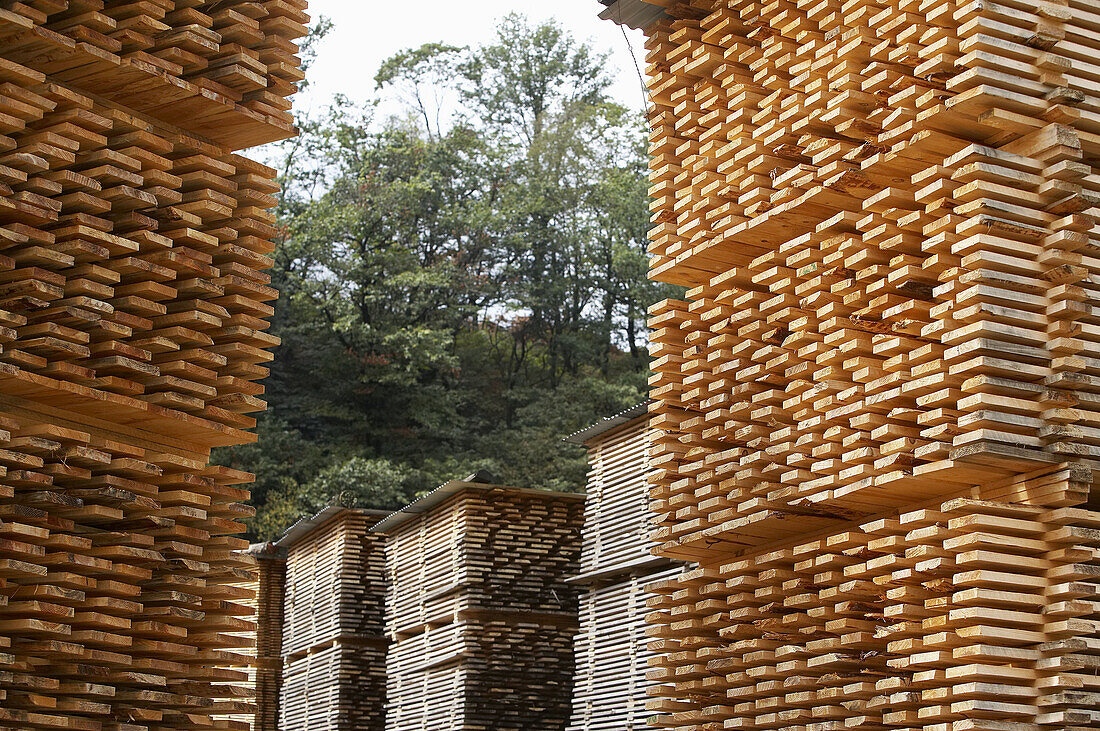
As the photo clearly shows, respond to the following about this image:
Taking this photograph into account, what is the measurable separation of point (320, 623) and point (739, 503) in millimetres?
13533

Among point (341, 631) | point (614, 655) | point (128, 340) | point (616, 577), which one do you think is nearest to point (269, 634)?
point (341, 631)

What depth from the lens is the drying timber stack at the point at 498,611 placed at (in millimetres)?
15969

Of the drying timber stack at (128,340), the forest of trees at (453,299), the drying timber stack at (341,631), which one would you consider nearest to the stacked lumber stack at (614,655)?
the drying timber stack at (128,340)

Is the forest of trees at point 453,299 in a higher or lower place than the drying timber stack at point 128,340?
higher

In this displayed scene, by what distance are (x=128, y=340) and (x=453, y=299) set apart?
30109 mm

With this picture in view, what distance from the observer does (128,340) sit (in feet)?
23.2

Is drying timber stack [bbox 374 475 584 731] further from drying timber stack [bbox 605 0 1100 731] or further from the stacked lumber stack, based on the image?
drying timber stack [bbox 605 0 1100 731]

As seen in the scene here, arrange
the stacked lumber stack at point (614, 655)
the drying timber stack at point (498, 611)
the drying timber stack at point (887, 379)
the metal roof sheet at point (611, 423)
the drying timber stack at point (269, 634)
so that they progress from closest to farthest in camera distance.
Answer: the drying timber stack at point (887, 379) < the stacked lumber stack at point (614, 655) < the metal roof sheet at point (611, 423) < the drying timber stack at point (498, 611) < the drying timber stack at point (269, 634)

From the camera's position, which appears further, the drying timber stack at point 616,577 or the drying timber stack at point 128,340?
the drying timber stack at point 616,577

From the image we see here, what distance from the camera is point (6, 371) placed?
20.4ft

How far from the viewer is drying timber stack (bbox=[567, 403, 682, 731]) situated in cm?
1287

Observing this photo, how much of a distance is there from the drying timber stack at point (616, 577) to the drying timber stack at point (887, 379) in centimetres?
392

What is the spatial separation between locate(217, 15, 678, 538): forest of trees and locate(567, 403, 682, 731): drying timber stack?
16655mm

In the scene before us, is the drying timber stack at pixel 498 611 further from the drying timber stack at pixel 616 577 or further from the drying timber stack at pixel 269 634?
the drying timber stack at pixel 269 634
